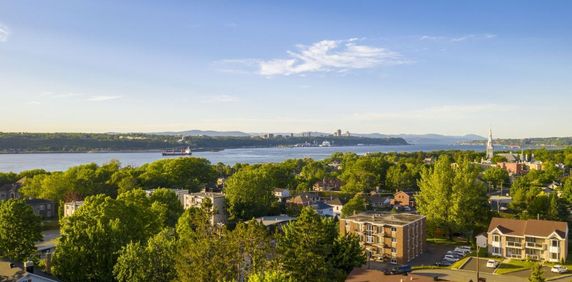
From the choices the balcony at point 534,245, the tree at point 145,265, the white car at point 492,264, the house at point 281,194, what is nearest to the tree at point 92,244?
the tree at point 145,265

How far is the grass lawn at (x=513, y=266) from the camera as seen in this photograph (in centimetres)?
Answer: 2990

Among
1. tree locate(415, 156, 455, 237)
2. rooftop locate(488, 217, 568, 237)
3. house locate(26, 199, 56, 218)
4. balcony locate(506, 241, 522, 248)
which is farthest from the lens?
house locate(26, 199, 56, 218)

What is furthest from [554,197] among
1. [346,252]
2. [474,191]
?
[346,252]

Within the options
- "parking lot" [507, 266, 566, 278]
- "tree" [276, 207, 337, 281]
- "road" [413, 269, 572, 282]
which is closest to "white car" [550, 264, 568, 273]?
"parking lot" [507, 266, 566, 278]

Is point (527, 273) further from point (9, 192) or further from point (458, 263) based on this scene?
point (9, 192)

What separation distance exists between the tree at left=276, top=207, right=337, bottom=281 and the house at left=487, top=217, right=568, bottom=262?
1766cm

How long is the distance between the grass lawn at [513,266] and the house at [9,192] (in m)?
55.2

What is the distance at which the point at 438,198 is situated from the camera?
40.3m

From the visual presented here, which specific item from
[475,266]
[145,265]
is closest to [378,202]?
[475,266]

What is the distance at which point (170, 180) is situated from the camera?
6125cm

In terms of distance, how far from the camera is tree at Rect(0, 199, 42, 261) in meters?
27.2

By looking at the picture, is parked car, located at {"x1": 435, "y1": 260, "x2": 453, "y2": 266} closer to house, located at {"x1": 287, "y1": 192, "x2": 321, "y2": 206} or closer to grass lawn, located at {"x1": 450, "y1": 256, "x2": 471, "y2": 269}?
grass lawn, located at {"x1": 450, "y1": 256, "x2": 471, "y2": 269}

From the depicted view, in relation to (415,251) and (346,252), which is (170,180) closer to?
(415,251)

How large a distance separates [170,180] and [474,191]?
3726 cm
